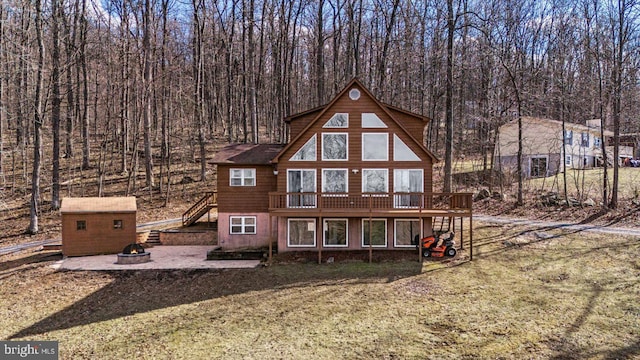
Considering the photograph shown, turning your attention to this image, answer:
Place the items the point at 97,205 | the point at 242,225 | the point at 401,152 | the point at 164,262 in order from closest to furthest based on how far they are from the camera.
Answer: the point at 164,262, the point at 401,152, the point at 97,205, the point at 242,225

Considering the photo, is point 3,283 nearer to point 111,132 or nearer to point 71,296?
point 71,296

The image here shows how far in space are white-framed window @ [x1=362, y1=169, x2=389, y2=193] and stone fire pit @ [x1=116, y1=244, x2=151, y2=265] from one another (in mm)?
10171

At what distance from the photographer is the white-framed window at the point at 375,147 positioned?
17.7 meters

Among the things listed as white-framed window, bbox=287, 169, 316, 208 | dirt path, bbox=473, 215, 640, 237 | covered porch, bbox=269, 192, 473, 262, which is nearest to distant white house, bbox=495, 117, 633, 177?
dirt path, bbox=473, 215, 640, 237

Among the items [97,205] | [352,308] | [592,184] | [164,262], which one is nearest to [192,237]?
[164,262]

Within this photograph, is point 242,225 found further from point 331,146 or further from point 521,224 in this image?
point 521,224

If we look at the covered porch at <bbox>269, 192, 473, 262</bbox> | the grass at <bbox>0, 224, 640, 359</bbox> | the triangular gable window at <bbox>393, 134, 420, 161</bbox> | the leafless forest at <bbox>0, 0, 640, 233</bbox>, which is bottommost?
the grass at <bbox>0, 224, 640, 359</bbox>

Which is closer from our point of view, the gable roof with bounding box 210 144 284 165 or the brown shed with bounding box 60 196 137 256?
the brown shed with bounding box 60 196 137 256

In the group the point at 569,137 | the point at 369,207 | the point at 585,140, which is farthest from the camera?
the point at 585,140

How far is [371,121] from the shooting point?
17.7 meters

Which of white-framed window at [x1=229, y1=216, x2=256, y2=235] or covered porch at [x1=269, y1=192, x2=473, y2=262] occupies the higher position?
covered porch at [x1=269, y1=192, x2=473, y2=262]

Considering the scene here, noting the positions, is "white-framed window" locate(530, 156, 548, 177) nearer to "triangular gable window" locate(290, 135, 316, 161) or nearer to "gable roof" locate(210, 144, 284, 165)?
"triangular gable window" locate(290, 135, 316, 161)

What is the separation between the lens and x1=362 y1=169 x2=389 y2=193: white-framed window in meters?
17.7

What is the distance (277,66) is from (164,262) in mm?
20108
